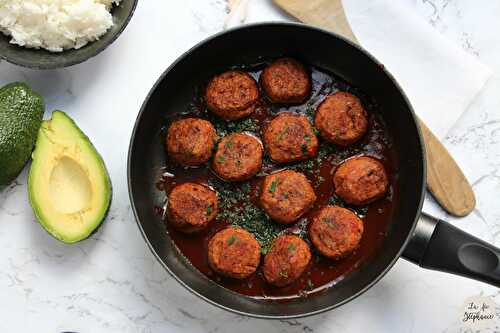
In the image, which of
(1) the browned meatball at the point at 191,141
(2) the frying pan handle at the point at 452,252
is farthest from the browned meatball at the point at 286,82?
(2) the frying pan handle at the point at 452,252

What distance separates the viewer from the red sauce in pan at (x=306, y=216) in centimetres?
239

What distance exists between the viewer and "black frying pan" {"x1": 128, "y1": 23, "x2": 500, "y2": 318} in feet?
7.36

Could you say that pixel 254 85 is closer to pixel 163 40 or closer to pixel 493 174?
pixel 163 40

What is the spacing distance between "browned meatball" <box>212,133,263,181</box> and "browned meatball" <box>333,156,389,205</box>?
320 millimetres

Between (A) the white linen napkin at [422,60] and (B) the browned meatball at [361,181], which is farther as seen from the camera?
(A) the white linen napkin at [422,60]

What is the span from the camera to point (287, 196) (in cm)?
231

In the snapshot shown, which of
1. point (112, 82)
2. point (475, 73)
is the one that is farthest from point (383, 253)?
point (112, 82)

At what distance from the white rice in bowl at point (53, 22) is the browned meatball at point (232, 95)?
18.6 inches

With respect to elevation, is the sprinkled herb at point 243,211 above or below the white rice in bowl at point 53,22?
below

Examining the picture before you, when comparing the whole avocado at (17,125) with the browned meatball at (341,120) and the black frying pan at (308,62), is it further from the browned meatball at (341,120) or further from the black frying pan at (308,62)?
the browned meatball at (341,120)

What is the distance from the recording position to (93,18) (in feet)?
7.65

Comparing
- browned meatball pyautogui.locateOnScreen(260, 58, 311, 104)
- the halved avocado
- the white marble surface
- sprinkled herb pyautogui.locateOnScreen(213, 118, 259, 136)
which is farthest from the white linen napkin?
the halved avocado

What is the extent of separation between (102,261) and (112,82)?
0.71m

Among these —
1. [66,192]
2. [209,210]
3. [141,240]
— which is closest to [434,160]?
[209,210]
